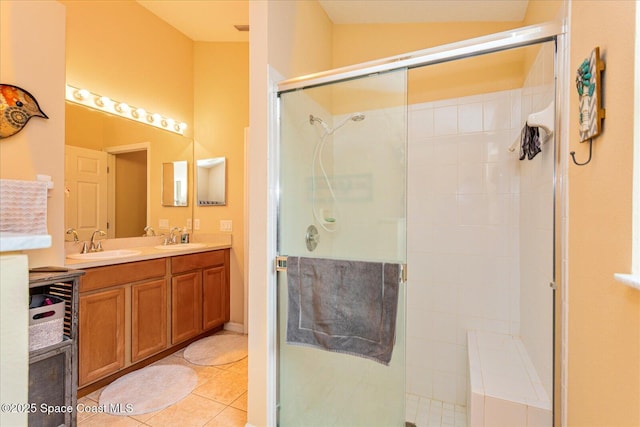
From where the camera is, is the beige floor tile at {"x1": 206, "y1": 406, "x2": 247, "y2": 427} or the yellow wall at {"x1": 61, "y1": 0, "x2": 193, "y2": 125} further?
the yellow wall at {"x1": 61, "y1": 0, "x2": 193, "y2": 125}

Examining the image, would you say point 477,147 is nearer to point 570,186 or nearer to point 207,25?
point 570,186

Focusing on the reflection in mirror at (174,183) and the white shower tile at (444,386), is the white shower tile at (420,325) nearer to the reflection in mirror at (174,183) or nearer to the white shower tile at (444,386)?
the white shower tile at (444,386)

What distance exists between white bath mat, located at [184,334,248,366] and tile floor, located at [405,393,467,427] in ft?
4.48

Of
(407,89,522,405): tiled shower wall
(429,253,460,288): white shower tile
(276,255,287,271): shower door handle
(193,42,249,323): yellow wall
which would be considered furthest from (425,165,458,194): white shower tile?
(193,42,249,323): yellow wall

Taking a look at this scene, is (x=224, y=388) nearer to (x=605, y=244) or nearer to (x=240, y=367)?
(x=240, y=367)

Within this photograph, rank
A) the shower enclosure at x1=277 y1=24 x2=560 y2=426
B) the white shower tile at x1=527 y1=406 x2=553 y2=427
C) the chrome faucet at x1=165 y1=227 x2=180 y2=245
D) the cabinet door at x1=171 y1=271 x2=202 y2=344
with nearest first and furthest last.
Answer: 1. the white shower tile at x1=527 y1=406 x2=553 y2=427
2. the shower enclosure at x1=277 y1=24 x2=560 y2=426
3. the cabinet door at x1=171 y1=271 x2=202 y2=344
4. the chrome faucet at x1=165 y1=227 x2=180 y2=245

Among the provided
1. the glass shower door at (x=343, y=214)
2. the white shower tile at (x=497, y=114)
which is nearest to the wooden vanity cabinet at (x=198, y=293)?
the glass shower door at (x=343, y=214)

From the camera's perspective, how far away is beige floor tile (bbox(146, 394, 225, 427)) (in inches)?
65.9

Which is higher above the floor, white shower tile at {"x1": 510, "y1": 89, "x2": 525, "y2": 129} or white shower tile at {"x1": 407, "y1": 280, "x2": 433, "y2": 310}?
white shower tile at {"x1": 510, "y1": 89, "x2": 525, "y2": 129}

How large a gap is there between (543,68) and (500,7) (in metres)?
0.77

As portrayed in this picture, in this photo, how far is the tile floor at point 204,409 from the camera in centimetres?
167

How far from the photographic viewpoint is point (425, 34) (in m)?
2.15

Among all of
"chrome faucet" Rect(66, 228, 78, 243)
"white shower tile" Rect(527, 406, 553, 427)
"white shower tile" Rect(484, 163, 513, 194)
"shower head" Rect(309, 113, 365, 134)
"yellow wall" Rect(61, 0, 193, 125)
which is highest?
"yellow wall" Rect(61, 0, 193, 125)

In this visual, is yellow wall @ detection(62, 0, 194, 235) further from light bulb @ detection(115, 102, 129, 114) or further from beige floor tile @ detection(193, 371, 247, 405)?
beige floor tile @ detection(193, 371, 247, 405)
